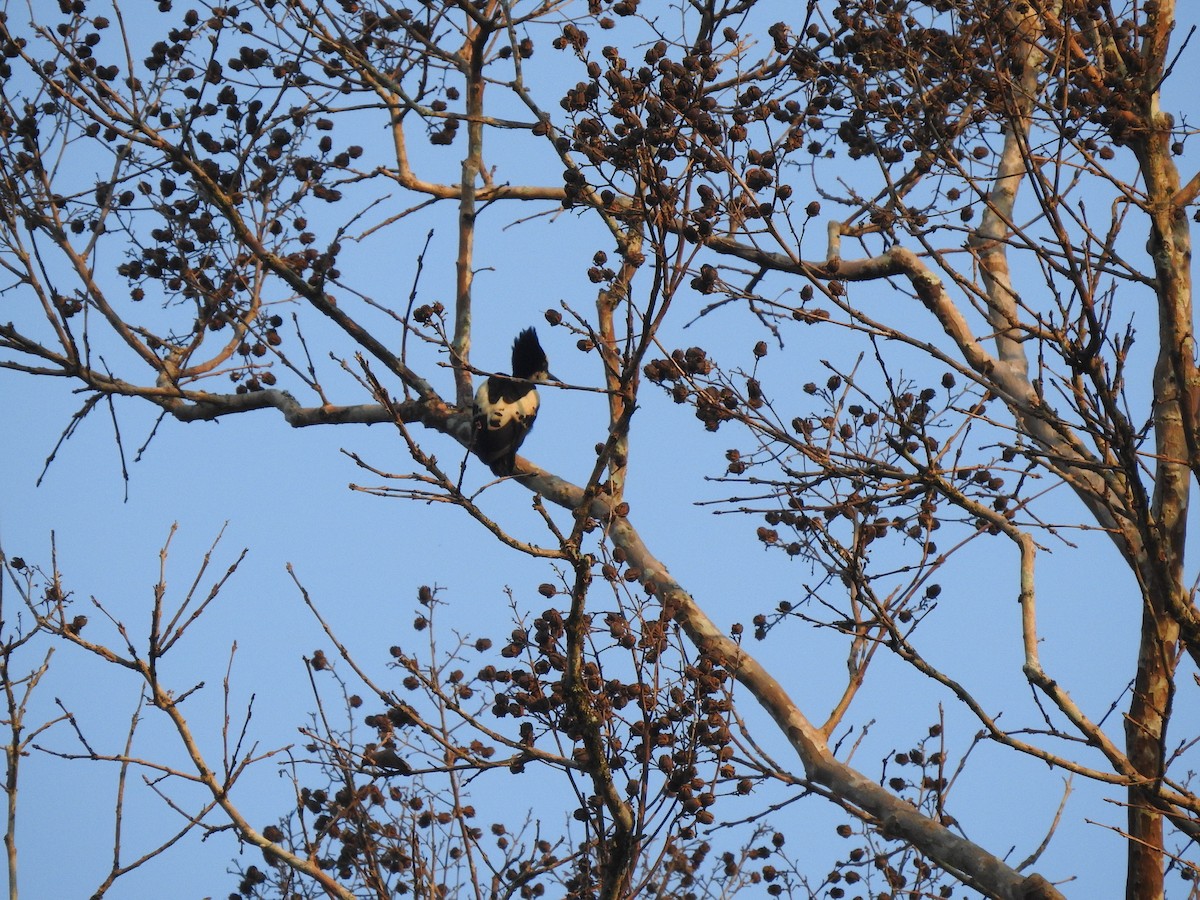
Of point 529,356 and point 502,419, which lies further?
point 529,356

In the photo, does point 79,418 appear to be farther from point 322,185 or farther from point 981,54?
point 981,54

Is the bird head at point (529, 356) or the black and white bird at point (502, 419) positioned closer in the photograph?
the black and white bird at point (502, 419)

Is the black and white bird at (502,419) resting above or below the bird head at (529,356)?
below

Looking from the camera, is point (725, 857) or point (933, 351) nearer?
point (933, 351)

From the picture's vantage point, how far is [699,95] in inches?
150

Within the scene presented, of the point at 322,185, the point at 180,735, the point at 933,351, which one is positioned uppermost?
the point at 322,185

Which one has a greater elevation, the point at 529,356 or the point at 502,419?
the point at 529,356

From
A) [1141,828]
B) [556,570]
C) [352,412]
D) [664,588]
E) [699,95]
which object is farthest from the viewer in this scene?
[352,412]

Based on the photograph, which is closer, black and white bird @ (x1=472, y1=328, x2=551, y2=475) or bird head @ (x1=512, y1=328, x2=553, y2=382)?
black and white bird @ (x1=472, y1=328, x2=551, y2=475)

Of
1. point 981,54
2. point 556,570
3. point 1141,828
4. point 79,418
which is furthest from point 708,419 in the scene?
point 79,418

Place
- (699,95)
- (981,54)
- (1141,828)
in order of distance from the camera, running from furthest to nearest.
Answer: (981,54) < (1141,828) < (699,95)

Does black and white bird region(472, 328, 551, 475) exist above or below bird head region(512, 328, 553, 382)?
below

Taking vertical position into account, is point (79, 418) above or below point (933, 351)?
above

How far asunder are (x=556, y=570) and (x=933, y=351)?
135 centimetres
